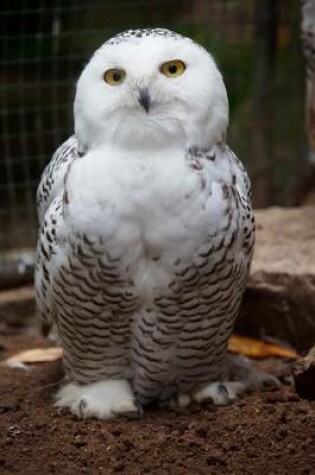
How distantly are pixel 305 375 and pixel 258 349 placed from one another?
113 centimetres

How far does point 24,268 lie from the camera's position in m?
5.31

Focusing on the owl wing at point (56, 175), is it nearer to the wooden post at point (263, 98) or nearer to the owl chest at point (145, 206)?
the owl chest at point (145, 206)

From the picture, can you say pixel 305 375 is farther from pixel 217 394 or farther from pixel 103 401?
pixel 103 401

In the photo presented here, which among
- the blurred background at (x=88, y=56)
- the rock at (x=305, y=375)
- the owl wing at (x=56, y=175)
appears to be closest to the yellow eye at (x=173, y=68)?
the owl wing at (x=56, y=175)

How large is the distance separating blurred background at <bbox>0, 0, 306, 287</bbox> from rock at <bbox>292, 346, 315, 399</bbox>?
246cm

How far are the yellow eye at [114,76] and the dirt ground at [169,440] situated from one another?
1.08 metres

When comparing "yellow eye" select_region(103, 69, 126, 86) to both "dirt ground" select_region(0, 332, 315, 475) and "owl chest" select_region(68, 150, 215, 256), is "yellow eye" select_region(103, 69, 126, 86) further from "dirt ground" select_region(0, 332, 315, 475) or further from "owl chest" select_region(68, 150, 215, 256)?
"dirt ground" select_region(0, 332, 315, 475)

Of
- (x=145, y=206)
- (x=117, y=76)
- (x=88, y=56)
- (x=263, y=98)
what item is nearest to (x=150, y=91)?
(x=117, y=76)

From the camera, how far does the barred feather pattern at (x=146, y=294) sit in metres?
2.99

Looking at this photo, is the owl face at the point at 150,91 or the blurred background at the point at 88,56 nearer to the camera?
the owl face at the point at 150,91

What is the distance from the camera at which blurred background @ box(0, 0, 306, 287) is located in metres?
5.56

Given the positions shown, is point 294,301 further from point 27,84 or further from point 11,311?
point 27,84

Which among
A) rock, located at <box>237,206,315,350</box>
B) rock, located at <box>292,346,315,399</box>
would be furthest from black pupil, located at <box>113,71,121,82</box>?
rock, located at <box>237,206,315,350</box>

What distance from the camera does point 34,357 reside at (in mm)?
4180
